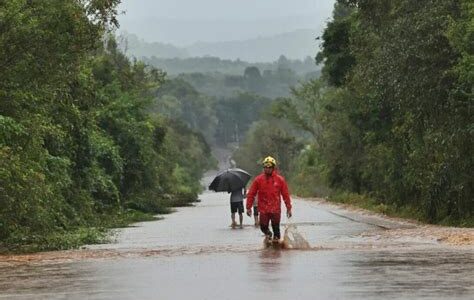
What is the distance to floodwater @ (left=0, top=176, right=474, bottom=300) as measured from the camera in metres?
11.7

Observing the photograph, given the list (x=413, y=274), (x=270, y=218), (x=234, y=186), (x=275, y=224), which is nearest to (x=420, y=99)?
(x=234, y=186)

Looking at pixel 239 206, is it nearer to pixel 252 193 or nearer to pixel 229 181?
pixel 229 181

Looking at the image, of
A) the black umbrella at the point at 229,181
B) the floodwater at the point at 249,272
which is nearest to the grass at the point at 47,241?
the floodwater at the point at 249,272

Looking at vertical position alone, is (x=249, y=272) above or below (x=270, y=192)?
below

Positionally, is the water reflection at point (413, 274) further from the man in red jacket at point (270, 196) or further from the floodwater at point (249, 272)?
the man in red jacket at point (270, 196)

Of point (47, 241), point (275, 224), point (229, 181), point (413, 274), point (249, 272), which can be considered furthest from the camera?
point (229, 181)

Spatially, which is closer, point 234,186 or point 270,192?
point 270,192

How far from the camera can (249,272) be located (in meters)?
14.1

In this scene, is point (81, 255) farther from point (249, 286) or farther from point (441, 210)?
point (441, 210)

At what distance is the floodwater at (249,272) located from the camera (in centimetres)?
1169

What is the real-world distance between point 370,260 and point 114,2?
14795 millimetres

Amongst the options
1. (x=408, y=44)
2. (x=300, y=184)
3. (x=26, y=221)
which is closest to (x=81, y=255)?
(x=26, y=221)

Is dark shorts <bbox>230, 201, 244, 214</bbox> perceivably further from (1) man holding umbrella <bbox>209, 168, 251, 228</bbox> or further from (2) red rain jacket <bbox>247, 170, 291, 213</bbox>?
(2) red rain jacket <bbox>247, 170, 291, 213</bbox>

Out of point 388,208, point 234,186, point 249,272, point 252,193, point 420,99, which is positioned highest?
point 420,99
